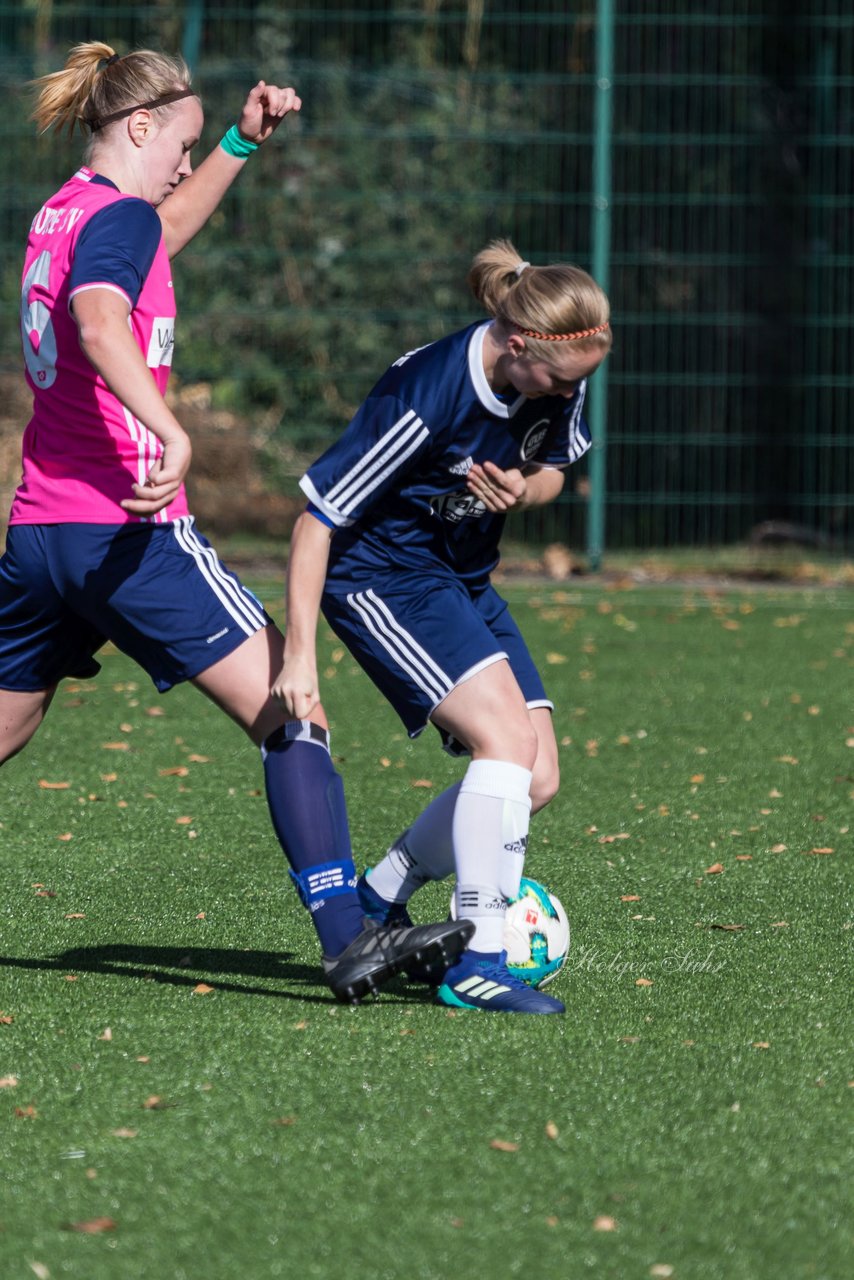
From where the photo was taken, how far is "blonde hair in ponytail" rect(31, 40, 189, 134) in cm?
390

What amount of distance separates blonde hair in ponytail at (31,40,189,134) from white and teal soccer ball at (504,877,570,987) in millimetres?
1897

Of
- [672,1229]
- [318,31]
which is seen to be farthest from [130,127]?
[318,31]

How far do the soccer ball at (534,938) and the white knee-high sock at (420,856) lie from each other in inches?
7.6

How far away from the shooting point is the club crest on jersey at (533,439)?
409 cm

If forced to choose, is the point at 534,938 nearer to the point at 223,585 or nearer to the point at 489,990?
the point at 489,990

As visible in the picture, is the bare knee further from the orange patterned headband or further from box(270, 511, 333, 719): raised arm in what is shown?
the orange patterned headband

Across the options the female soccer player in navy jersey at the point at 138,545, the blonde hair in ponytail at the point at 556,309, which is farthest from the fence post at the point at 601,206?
the female soccer player in navy jersey at the point at 138,545

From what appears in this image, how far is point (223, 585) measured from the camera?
3.83 metres

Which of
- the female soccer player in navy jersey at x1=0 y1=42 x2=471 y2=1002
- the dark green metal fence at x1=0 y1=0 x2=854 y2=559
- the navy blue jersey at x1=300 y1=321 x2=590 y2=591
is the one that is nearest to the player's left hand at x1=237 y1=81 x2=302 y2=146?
the female soccer player in navy jersey at x1=0 y1=42 x2=471 y2=1002

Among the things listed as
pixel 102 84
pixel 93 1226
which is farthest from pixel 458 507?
pixel 93 1226

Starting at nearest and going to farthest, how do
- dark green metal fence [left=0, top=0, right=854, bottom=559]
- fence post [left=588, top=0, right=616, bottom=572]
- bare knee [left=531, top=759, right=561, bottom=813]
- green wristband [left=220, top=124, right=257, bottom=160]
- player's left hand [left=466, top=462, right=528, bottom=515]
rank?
1. player's left hand [left=466, top=462, right=528, bottom=515]
2. bare knee [left=531, top=759, right=561, bottom=813]
3. green wristband [left=220, top=124, right=257, bottom=160]
4. fence post [left=588, top=0, right=616, bottom=572]
5. dark green metal fence [left=0, top=0, right=854, bottom=559]

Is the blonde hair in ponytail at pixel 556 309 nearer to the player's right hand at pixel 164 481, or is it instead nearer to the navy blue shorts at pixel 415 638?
the navy blue shorts at pixel 415 638

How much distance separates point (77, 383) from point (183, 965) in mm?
1367

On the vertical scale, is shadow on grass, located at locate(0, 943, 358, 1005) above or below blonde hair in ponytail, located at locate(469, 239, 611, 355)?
below
